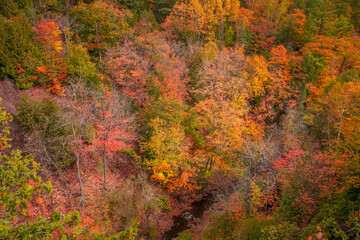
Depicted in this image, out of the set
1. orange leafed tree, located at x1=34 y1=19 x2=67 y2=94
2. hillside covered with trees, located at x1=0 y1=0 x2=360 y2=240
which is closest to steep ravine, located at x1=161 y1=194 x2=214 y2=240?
hillside covered with trees, located at x1=0 y1=0 x2=360 y2=240

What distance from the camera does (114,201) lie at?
60.0ft

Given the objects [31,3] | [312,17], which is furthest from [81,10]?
[312,17]

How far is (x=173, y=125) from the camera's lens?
2219 centimetres

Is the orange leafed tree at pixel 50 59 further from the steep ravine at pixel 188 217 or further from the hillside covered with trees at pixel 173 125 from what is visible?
the steep ravine at pixel 188 217

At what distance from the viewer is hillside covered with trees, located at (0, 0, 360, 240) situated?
1184 centimetres

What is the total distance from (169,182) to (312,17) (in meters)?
38.1

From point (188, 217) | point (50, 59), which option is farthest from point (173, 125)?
point (50, 59)

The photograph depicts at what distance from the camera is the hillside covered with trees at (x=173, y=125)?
11.8m

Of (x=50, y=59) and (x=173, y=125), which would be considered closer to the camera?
(x=173, y=125)

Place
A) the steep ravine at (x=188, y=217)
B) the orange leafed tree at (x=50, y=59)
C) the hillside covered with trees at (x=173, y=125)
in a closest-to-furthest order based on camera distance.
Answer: the hillside covered with trees at (x=173, y=125), the steep ravine at (x=188, y=217), the orange leafed tree at (x=50, y=59)

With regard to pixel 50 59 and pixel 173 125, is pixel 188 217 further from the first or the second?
pixel 50 59

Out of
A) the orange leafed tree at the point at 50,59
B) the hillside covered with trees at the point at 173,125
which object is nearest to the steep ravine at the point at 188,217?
the hillside covered with trees at the point at 173,125

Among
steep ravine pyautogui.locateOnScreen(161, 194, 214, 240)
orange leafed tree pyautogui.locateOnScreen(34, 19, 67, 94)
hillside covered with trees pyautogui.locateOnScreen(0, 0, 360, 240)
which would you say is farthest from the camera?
orange leafed tree pyautogui.locateOnScreen(34, 19, 67, 94)

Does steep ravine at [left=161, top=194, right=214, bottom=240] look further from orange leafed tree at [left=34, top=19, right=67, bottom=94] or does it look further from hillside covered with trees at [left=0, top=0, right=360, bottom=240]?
orange leafed tree at [left=34, top=19, right=67, bottom=94]
